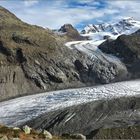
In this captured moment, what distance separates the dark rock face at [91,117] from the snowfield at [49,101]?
6.18 metres

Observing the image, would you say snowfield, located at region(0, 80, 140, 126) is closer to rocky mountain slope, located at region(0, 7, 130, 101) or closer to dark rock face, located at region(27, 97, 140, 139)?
dark rock face, located at region(27, 97, 140, 139)

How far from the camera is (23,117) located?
260 ft

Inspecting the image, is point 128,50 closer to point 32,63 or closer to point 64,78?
point 64,78

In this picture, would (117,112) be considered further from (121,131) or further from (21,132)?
(21,132)

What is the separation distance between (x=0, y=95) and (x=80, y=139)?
7757 cm

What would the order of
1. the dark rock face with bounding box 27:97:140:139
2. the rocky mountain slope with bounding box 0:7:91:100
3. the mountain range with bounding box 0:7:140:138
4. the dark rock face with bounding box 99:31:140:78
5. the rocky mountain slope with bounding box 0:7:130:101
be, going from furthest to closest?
1. the dark rock face with bounding box 99:31:140:78
2. the rocky mountain slope with bounding box 0:7:130:101
3. the rocky mountain slope with bounding box 0:7:91:100
4. the mountain range with bounding box 0:7:140:138
5. the dark rock face with bounding box 27:97:140:139

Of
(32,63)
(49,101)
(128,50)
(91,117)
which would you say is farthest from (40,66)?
(91,117)

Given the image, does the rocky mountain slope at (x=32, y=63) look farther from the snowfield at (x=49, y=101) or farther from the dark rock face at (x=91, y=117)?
the dark rock face at (x=91, y=117)

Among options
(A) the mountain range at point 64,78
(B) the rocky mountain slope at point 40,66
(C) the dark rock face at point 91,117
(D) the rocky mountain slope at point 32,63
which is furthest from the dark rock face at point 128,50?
(C) the dark rock face at point 91,117

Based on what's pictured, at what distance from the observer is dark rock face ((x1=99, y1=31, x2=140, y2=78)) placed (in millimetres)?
134163

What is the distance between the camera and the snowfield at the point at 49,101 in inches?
3184

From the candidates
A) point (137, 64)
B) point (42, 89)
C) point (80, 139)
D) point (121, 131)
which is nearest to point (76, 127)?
point (121, 131)

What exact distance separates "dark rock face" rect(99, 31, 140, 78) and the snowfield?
27.3 meters

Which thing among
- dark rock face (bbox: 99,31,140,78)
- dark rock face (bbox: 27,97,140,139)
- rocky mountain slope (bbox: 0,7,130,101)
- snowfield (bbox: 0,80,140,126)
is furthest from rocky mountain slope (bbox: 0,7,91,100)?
dark rock face (bbox: 27,97,140,139)
